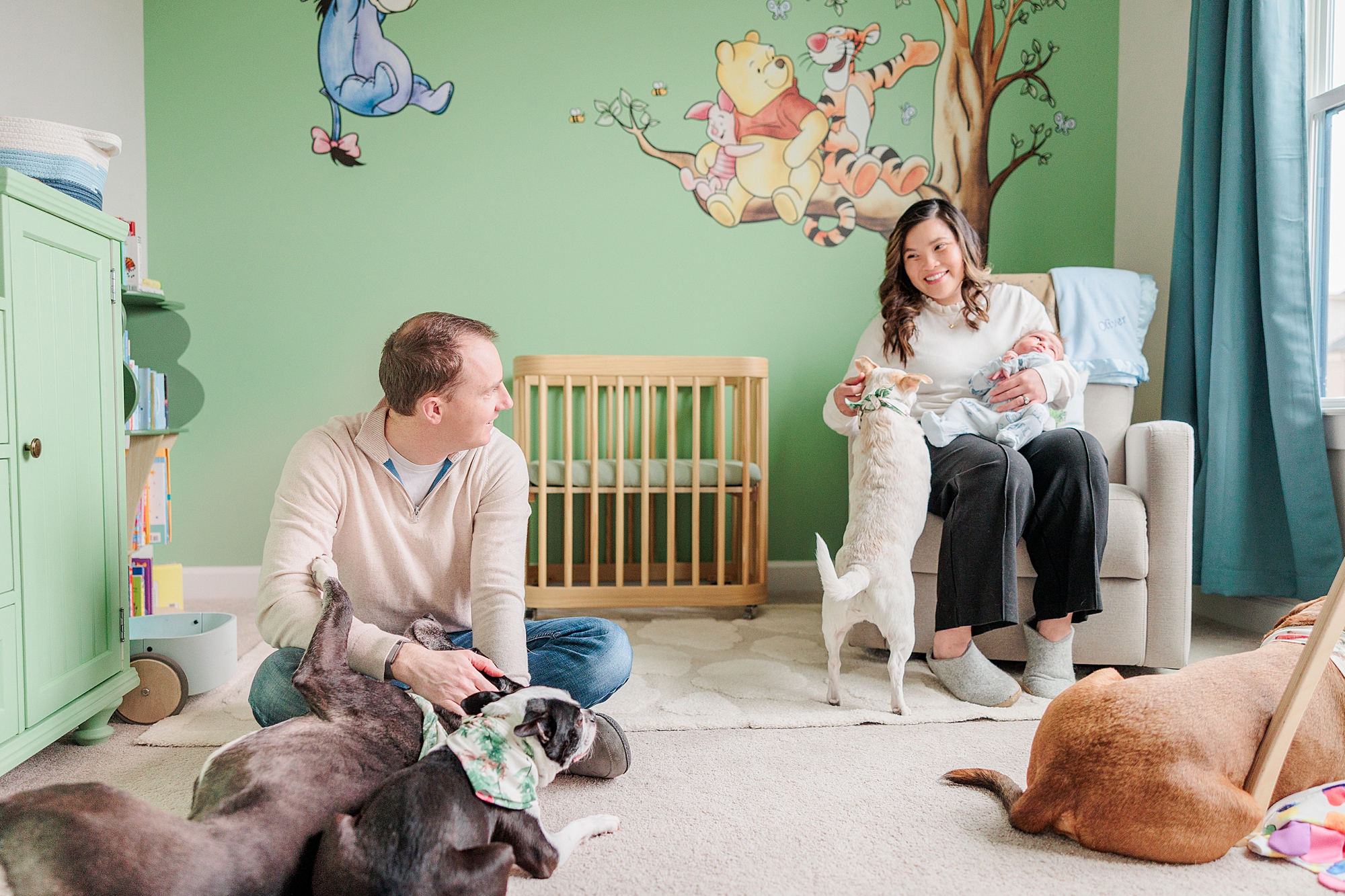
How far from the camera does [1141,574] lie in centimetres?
181

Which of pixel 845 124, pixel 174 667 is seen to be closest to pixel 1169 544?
pixel 845 124

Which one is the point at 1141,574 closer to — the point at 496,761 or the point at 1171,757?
the point at 1171,757

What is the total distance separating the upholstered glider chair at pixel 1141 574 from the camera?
1.81m

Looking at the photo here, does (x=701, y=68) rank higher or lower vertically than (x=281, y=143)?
higher

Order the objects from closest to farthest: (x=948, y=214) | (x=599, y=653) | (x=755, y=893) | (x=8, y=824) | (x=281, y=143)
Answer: (x=8, y=824), (x=755, y=893), (x=599, y=653), (x=948, y=214), (x=281, y=143)

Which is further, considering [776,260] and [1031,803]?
[776,260]

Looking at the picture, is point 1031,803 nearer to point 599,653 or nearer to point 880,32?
point 599,653

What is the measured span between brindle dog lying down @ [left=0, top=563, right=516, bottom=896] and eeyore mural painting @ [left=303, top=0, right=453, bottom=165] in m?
2.15

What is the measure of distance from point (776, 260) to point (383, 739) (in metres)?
2.24

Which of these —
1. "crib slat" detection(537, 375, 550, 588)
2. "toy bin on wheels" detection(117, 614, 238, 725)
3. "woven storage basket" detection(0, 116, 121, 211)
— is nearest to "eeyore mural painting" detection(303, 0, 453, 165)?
"crib slat" detection(537, 375, 550, 588)

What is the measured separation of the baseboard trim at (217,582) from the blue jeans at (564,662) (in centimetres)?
162

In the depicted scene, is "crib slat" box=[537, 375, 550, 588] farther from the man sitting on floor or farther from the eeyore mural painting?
the eeyore mural painting

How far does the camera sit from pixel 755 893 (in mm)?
1015

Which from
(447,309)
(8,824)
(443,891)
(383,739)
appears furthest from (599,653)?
(447,309)
